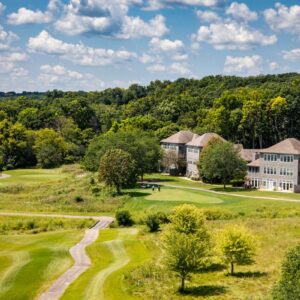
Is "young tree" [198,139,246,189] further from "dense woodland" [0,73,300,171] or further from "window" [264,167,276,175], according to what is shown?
"dense woodland" [0,73,300,171]

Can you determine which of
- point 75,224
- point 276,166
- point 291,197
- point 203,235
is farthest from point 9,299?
point 276,166

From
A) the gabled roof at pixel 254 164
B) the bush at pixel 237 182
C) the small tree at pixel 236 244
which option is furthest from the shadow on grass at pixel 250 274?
the gabled roof at pixel 254 164

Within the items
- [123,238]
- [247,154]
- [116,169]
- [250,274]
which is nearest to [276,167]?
[247,154]

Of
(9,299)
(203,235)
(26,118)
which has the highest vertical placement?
(26,118)

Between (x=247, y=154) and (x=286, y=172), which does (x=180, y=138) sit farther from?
(x=286, y=172)

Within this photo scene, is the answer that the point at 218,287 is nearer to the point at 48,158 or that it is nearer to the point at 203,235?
the point at 203,235

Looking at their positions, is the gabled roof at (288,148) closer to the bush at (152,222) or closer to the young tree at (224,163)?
the young tree at (224,163)
